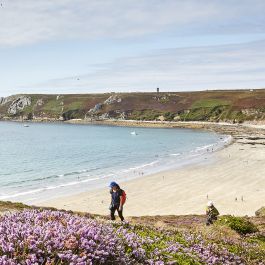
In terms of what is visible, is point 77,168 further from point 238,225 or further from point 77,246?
point 77,246

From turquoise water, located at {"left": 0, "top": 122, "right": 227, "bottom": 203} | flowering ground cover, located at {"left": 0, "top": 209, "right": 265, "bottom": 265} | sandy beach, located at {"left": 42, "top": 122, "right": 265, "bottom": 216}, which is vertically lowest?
turquoise water, located at {"left": 0, "top": 122, "right": 227, "bottom": 203}

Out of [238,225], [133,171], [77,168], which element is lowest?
[77,168]

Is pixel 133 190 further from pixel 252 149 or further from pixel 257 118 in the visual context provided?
pixel 257 118

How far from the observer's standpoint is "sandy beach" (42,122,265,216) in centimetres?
4047

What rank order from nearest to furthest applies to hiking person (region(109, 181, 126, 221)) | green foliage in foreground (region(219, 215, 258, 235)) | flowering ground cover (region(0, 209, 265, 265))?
flowering ground cover (region(0, 209, 265, 265)), green foliage in foreground (region(219, 215, 258, 235)), hiking person (region(109, 181, 126, 221))

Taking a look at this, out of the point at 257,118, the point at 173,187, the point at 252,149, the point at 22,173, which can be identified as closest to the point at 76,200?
the point at 173,187

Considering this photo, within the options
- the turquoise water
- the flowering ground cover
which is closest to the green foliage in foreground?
the flowering ground cover

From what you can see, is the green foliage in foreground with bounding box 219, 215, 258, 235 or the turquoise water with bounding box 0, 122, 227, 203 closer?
the green foliage in foreground with bounding box 219, 215, 258, 235

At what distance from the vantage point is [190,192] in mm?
48781

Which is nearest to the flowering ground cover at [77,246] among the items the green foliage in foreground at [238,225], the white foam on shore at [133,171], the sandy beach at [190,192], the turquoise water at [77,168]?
the green foliage in foreground at [238,225]

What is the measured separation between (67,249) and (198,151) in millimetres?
91375


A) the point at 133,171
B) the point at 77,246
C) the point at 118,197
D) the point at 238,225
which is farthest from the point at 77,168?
the point at 77,246

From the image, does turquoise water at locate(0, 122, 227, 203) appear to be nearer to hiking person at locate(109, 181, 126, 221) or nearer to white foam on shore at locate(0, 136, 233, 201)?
white foam on shore at locate(0, 136, 233, 201)

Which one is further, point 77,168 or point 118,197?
point 77,168
